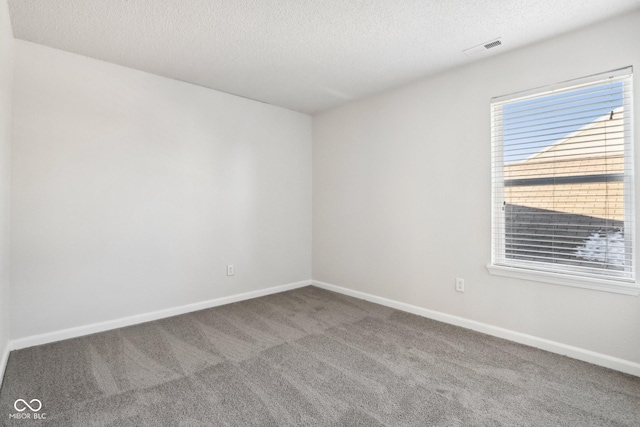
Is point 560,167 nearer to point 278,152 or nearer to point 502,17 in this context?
point 502,17

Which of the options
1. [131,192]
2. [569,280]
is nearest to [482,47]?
[569,280]

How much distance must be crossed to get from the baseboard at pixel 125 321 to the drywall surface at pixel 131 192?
0.15ft

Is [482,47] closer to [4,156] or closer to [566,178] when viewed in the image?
[566,178]

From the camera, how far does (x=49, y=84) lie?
264 cm

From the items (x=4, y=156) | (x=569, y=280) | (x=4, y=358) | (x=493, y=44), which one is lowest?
(x=4, y=358)

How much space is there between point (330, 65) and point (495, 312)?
8.95 ft

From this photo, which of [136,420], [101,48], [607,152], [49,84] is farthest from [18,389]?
[607,152]

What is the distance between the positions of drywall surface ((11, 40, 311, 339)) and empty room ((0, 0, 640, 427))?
20mm

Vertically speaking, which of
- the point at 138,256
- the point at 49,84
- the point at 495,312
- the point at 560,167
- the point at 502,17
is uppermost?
the point at 502,17

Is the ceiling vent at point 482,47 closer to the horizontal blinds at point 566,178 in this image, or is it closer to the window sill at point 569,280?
the horizontal blinds at point 566,178

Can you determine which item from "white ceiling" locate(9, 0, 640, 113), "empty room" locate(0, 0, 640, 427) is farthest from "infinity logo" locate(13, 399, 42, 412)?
"white ceiling" locate(9, 0, 640, 113)

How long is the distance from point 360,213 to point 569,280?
2.16m

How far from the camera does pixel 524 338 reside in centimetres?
261

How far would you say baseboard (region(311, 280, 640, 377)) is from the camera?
2200mm
